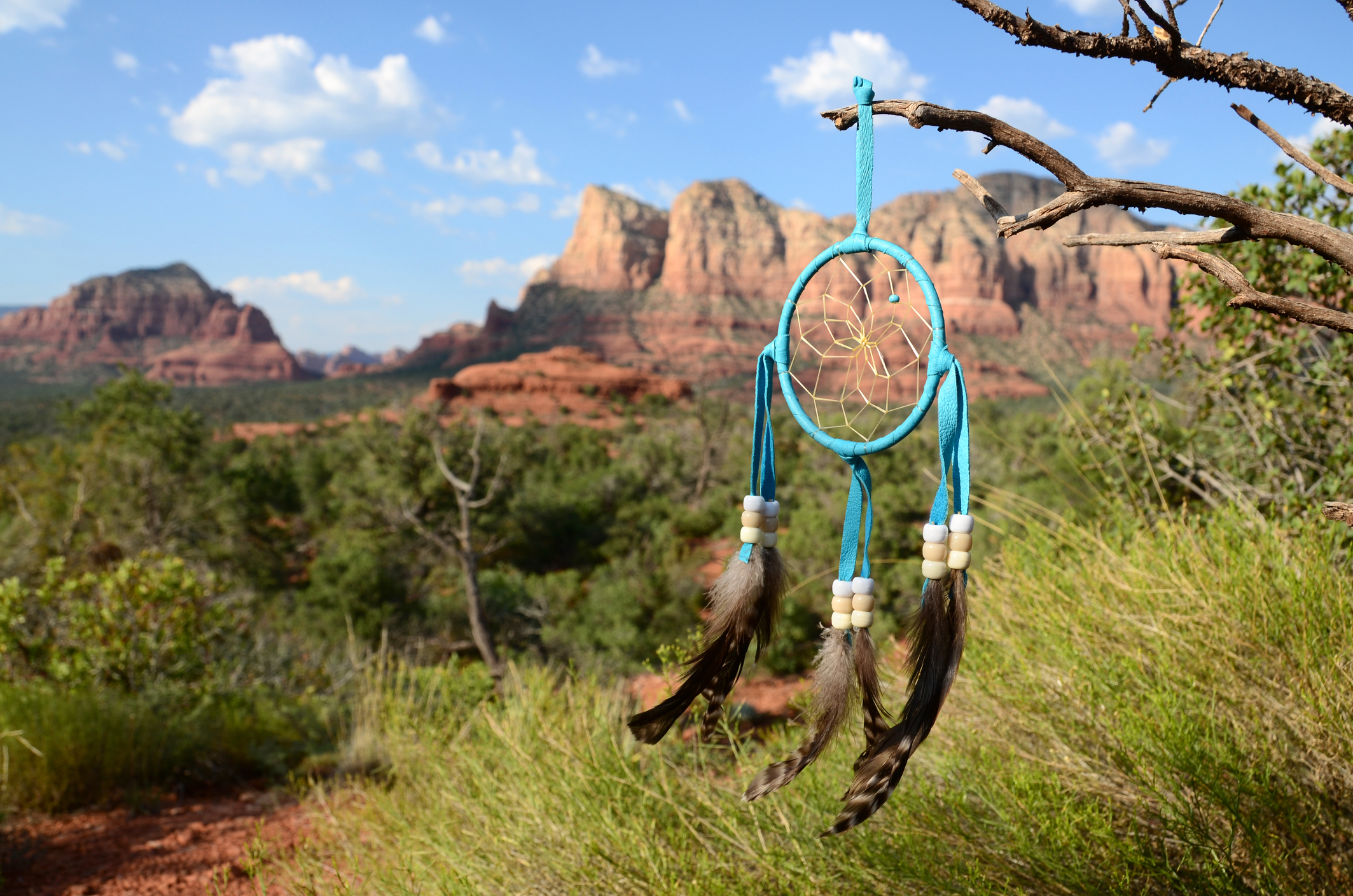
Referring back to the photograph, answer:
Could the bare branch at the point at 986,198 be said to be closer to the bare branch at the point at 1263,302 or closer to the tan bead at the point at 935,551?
the bare branch at the point at 1263,302

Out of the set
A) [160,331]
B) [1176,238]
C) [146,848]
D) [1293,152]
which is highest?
[160,331]

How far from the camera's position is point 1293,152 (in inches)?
59.5

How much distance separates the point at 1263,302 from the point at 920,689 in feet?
2.81

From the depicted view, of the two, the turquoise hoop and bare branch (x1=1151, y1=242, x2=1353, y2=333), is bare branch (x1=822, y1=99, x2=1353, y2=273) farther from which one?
the turquoise hoop

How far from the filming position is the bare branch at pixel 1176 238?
1353 millimetres

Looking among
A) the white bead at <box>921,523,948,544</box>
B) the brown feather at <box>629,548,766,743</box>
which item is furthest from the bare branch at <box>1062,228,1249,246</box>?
the brown feather at <box>629,548,766,743</box>

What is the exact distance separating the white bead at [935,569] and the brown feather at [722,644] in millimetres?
309

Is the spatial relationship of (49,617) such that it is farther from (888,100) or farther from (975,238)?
(975,238)

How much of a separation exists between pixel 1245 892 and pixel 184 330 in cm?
12558

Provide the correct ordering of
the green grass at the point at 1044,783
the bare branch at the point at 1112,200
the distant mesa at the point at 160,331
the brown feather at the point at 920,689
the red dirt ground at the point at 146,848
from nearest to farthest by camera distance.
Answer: the brown feather at the point at 920,689 → the bare branch at the point at 1112,200 → the green grass at the point at 1044,783 → the red dirt ground at the point at 146,848 → the distant mesa at the point at 160,331

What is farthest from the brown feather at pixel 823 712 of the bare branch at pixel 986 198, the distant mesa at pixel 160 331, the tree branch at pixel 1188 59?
the distant mesa at pixel 160 331

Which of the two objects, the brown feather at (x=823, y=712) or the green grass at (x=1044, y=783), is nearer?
the brown feather at (x=823, y=712)

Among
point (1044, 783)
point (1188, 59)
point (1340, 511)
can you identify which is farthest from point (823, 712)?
point (1044, 783)

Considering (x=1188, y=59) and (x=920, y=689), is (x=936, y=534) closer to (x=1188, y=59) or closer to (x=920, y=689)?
(x=920, y=689)
